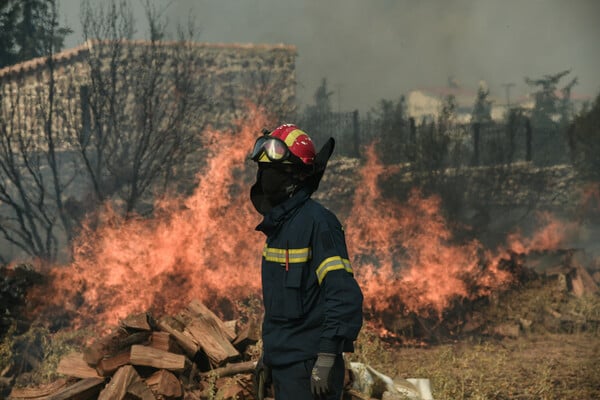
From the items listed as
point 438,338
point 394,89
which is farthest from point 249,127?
point 394,89

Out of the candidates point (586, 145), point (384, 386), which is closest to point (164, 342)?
point (384, 386)

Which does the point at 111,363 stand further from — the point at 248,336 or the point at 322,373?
the point at 322,373

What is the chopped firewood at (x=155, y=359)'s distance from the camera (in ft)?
19.4

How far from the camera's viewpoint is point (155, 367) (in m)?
5.98

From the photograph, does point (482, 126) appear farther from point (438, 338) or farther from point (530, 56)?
point (438, 338)

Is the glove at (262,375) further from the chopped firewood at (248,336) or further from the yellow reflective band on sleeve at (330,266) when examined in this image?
the chopped firewood at (248,336)

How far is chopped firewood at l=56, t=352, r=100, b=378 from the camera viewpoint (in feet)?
19.7

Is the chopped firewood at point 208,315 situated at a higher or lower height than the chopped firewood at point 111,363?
higher

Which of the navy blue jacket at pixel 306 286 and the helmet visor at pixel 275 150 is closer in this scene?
the navy blue jacket at pixel 306 286

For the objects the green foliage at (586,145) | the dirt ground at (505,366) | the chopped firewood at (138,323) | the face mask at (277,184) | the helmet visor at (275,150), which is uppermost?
the green foliage at (586,145)

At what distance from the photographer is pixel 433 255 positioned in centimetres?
1106

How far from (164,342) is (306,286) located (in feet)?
9.17

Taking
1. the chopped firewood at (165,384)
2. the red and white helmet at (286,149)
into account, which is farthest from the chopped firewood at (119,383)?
the red and white helmet at (286,149)

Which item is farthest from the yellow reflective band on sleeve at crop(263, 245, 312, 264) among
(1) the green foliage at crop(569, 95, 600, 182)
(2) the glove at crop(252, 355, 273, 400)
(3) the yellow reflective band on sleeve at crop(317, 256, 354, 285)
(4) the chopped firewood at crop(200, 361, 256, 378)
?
(1) the green foliage at crop(569, 95, 600, 182)
